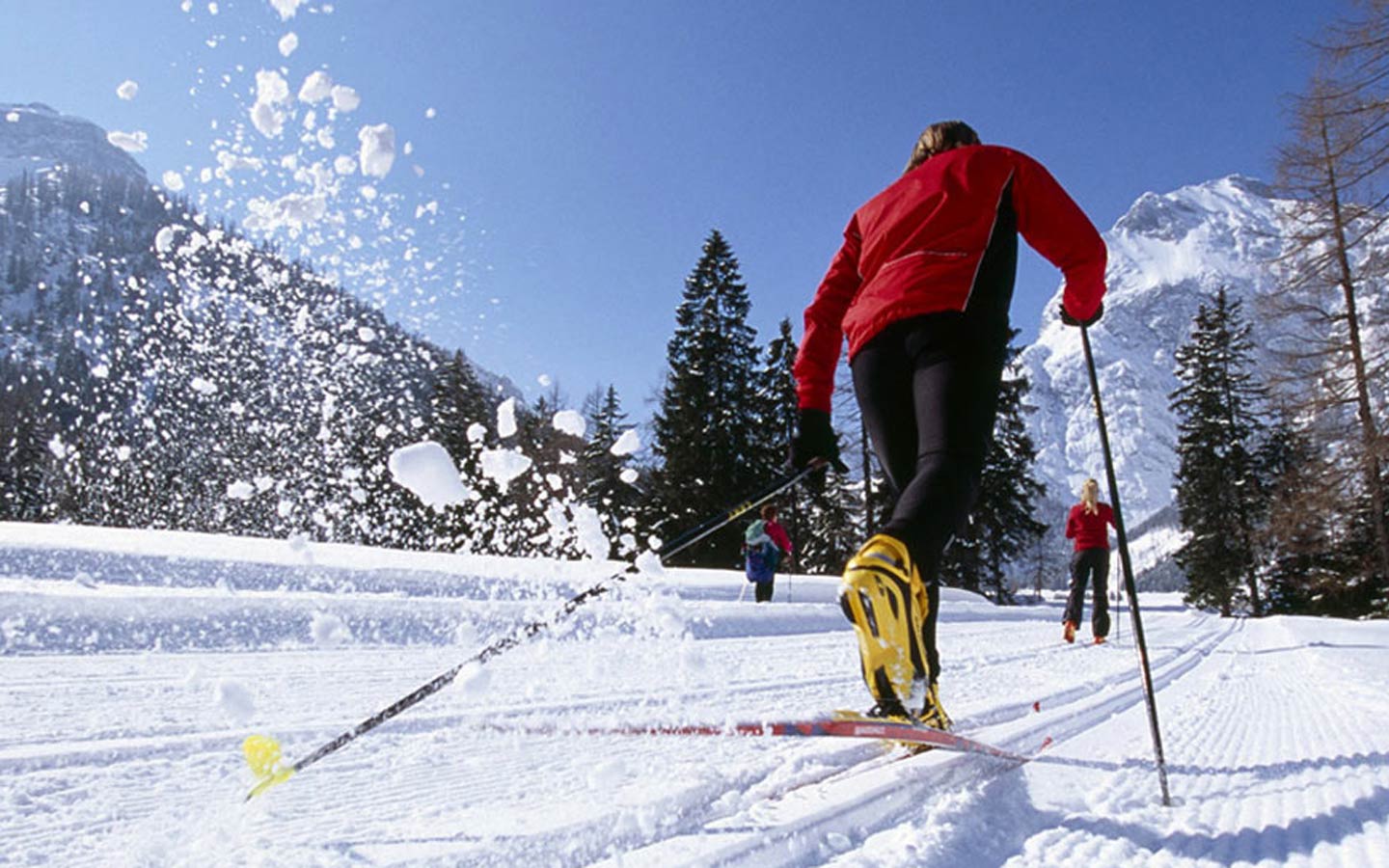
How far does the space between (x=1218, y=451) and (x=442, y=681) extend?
130 ft

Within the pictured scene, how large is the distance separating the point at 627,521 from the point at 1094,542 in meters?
21.3

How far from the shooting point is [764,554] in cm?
1356

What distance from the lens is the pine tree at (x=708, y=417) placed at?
2760cm

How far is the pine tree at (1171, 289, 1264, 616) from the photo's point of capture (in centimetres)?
3238

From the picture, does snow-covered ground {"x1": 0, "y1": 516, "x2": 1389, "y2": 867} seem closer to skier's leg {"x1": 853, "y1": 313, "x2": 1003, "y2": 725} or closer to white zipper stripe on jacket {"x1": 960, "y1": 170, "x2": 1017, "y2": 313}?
skier's leg {"x1": 853, "y1": 313, "x2": 1003, "y2": 725}

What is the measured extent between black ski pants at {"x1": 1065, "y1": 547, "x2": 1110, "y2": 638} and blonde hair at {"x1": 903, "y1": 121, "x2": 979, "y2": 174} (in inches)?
277

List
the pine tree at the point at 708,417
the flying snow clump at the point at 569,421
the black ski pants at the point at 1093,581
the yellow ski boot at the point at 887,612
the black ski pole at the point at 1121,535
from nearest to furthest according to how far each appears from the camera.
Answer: the yellow ski boot at the point at 887,612 < the black ski pole at the point at 1121,535 < the flying snow clump at the point at 569,421 < the black ski pants at the point at 1093,581 < the pine tree at the point at 708,417

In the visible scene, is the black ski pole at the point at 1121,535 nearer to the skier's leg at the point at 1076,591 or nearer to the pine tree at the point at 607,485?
the skier's leg at the point at 1076,591

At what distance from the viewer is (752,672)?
3.99 metres

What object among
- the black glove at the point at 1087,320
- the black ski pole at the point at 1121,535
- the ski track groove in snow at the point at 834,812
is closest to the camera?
the ski track groove in snow at the point at 834,812

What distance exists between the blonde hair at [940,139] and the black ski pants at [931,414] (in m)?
0.66

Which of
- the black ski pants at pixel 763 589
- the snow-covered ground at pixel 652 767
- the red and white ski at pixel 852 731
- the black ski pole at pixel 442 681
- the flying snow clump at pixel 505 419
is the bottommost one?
the black ski pants at pixel 763 589

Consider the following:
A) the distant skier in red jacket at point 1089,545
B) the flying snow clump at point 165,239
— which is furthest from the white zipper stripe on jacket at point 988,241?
the flying snow clump at point 165,239

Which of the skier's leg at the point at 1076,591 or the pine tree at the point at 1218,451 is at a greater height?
the pine tree at the point at 1218,451
